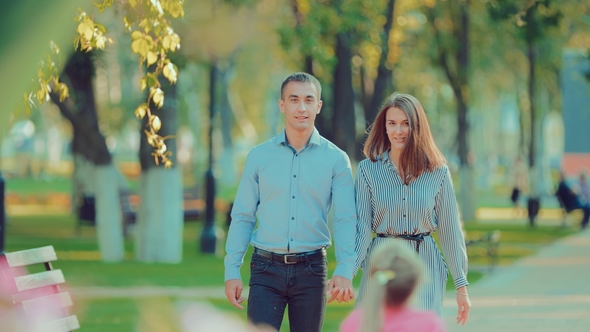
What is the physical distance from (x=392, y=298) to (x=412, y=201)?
1801 millimetres

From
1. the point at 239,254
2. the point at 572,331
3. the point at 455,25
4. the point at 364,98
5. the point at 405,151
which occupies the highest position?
the point at 455,25

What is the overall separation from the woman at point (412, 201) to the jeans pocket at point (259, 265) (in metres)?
0.47

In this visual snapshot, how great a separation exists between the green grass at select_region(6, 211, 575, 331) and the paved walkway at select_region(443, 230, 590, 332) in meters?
0.67

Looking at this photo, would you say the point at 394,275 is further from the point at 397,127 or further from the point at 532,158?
the point at 532,158

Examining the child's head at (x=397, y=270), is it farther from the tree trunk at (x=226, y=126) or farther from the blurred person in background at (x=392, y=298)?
the tree trunk at (x=226, y=126)

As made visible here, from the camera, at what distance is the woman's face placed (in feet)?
18.6

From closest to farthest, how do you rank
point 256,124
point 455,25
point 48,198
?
point 455,25 < point 48,198 < point 256,124

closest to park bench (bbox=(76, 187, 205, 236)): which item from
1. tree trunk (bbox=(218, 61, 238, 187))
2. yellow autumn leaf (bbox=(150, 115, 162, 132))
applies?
tree trunk (bbox=(218, 61, 238, 187))

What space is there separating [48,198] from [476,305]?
33.2m

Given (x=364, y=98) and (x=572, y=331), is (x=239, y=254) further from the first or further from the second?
(x=364, y=98)

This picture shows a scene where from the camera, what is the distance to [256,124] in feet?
203

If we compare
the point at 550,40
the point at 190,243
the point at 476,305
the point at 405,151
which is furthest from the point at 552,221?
the point at 405,151

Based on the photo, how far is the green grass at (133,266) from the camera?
38.4 feet

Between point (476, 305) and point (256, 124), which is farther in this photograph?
point (256, 124)
